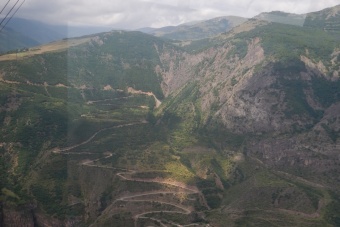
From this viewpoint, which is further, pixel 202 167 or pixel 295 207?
pixel 202 167

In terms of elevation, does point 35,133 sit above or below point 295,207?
above

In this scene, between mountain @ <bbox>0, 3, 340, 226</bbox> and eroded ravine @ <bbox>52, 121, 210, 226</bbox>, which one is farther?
mountain @ <bbox>0, 3, 340, 226</bbox>

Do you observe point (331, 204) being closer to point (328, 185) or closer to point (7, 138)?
point (328, 185)

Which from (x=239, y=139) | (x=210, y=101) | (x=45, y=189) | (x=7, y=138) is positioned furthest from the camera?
(x=210, y=101)

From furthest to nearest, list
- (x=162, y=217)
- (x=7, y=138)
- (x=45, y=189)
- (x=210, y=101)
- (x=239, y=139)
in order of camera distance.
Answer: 1. (x=210, y=101)
2. (x=239, y=139)
3. (x=7, y=138)
4. (x=45, y=189)
5. (x=162, y=217)

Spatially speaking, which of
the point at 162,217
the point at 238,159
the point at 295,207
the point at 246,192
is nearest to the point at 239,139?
the point at 238,159

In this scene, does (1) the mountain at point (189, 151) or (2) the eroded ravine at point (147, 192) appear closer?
(2) the eroded ravine at point (147, 192)

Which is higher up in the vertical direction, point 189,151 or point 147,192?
point 189,151

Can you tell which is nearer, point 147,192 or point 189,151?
point 147,192
